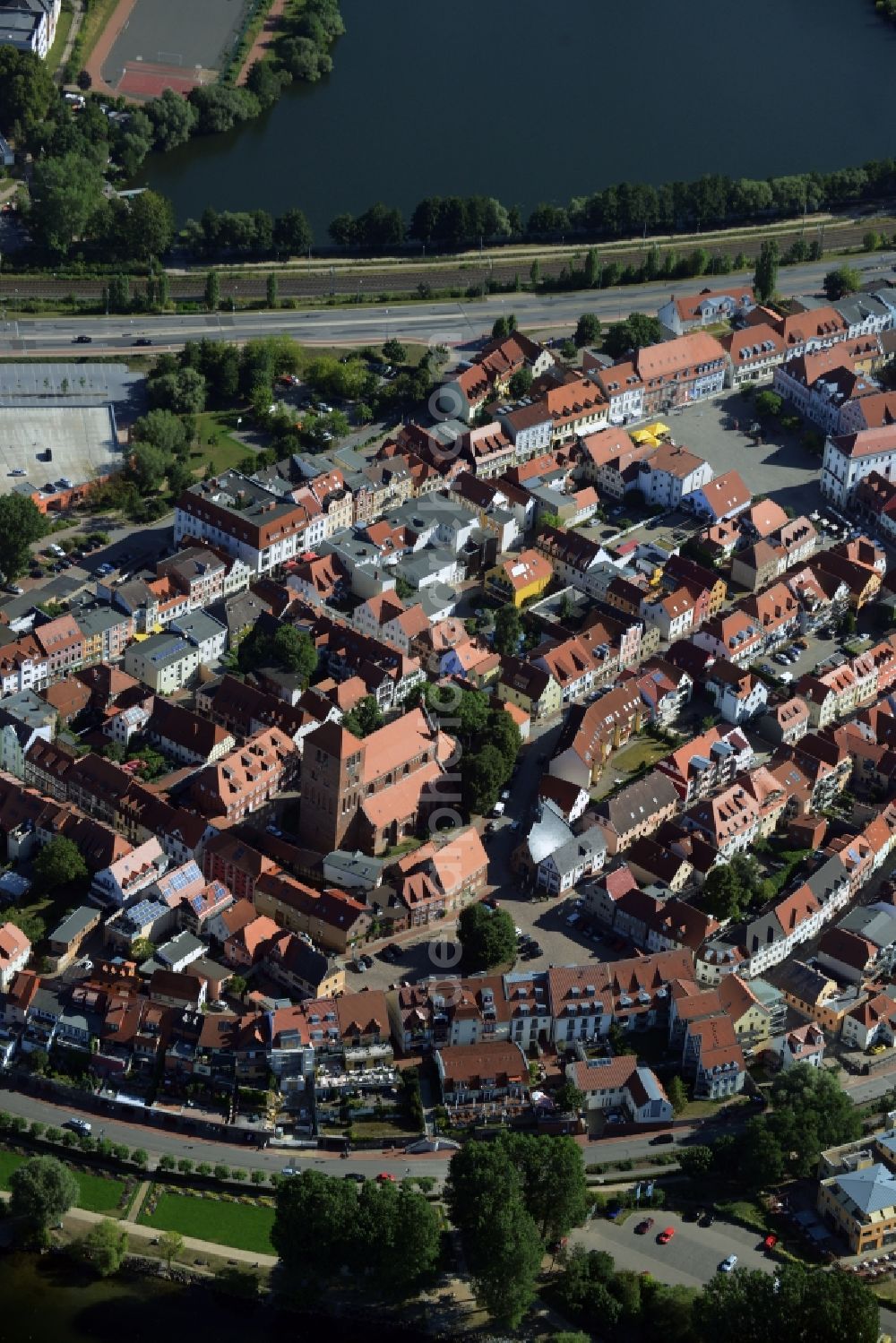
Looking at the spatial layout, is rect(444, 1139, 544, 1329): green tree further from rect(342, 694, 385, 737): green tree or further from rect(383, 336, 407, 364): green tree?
rect(383, 336, 407, 364): green tree

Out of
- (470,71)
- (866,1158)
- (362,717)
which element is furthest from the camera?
(470,71)

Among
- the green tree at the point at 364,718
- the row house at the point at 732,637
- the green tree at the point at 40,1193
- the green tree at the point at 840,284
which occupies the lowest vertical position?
the green tree at the point at 40,1193

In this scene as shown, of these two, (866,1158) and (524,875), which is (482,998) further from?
(866,1158)

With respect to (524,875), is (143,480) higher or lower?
higher

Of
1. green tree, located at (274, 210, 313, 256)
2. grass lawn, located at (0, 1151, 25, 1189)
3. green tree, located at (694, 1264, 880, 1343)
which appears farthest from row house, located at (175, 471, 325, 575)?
green tree, located at (694, 1264, 880, 1343)

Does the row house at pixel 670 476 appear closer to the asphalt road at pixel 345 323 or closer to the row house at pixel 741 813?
the asphalt road at pixel 345 323

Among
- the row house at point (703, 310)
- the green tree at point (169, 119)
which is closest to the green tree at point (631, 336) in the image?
the row house at point (703, 310)

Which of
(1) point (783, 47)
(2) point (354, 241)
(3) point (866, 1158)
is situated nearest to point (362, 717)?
(3) point (866, 1158)
